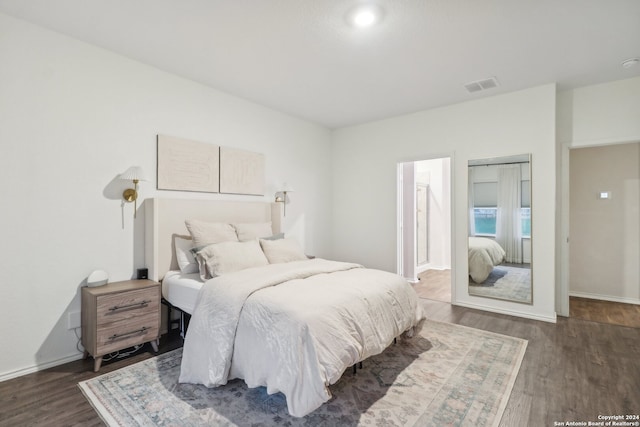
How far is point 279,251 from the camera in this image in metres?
3.37

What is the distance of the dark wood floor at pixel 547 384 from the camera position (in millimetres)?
1926

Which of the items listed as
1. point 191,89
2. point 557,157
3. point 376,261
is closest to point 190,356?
point 191,89

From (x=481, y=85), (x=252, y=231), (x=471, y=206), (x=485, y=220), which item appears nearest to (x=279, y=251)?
(x=252, y=231)

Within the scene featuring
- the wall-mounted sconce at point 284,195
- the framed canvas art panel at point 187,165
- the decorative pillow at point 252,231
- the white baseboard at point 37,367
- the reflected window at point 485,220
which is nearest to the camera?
the white baseboard at point 37,367

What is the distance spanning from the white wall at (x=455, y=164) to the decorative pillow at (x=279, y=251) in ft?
6.35

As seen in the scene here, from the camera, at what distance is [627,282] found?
424 cm

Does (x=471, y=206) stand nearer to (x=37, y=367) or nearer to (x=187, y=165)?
(x=187, y=165)

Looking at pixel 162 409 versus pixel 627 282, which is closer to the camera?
pixel 162 409

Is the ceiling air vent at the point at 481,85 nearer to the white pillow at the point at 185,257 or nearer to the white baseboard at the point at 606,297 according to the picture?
the white baseboard at the point at 606,297

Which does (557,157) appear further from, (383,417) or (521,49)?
(383,417)

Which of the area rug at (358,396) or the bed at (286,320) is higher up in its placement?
the bed at (286,320)

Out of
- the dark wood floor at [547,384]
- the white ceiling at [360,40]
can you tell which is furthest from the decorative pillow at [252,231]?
the white ceiling at [360,40]

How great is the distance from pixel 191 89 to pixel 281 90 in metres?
1.02

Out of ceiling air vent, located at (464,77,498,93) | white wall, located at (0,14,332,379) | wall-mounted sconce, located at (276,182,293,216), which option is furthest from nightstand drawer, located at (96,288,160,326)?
ceiling air vent, located at (464,77,498,93)
